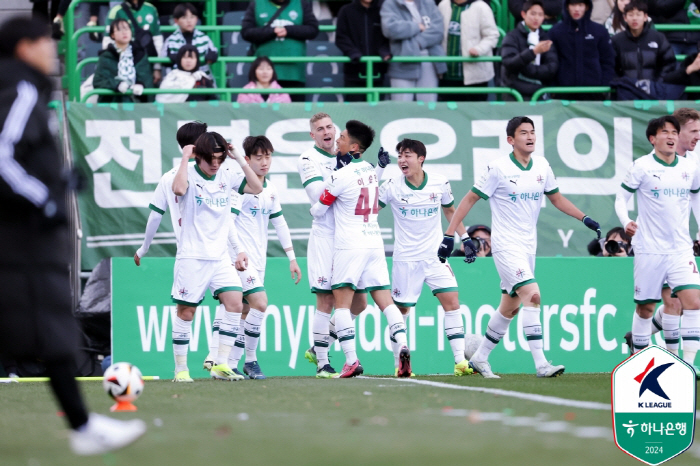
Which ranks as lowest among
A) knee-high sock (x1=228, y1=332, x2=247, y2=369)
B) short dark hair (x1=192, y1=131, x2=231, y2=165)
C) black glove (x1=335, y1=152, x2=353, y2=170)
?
knee-high sock (x1=228, y1=332, x2=247, y2=369)

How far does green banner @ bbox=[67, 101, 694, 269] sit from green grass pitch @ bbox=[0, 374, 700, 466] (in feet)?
18.4

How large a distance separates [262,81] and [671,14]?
671 centimetres

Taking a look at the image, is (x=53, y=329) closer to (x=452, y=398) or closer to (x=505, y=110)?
(x=452, y=398)

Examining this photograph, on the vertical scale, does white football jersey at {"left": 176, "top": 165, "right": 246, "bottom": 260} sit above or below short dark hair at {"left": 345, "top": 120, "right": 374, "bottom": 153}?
below

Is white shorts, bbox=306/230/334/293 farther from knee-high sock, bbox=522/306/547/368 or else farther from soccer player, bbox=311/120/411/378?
knee-high sock, bbox=522/306/547/368

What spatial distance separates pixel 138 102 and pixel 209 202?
5489 mm

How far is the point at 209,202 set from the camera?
9867mm

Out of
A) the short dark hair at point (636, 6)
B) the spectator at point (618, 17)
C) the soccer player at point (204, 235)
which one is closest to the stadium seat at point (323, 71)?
the spectator at point (618, 17)

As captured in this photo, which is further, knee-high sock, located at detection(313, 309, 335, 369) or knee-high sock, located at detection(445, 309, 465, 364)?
knee-high sock, located at detection(445, 309, 465, 364)

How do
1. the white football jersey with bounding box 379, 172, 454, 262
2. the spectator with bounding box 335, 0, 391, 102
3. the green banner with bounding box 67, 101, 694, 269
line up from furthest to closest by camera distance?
the spectator with bounding box 335, 0, 391, 102 < the green banner with bounding box 67, 101, 694, 269 < the white football jersey with bounding box 379, 172, 454, 262

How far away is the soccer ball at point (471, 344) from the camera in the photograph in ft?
40.0

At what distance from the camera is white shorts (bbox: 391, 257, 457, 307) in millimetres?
11078

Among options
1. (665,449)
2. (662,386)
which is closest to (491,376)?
(662,386)

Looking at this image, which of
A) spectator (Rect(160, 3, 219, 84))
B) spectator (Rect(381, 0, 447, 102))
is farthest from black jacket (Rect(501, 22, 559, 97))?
spectator (Rect(160, 3, 219, 84))
